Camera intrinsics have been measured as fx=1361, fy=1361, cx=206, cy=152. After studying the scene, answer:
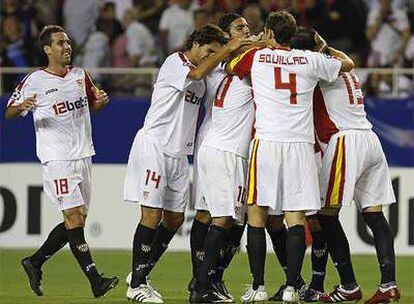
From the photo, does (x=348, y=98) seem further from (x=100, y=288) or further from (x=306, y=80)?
(x=100, y=288)

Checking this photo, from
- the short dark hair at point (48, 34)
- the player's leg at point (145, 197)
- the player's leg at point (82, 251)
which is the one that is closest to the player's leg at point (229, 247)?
the player's leg at point (145, 197)

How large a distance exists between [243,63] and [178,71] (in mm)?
703

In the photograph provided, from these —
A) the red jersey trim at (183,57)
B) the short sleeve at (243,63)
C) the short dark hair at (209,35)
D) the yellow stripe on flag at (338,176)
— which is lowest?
the yellow stripe on flag at (338,176)

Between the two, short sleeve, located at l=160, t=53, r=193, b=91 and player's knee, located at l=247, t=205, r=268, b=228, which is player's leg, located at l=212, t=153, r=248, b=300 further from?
short sleeve, located at l=160, t=53, r=193, b=91

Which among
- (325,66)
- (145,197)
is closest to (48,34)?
(145,197)

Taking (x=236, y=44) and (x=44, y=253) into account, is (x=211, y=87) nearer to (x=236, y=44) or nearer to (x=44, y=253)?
(x=236, y=44)

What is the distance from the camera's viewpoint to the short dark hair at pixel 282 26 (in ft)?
36.9

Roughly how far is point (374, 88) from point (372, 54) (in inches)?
43.4

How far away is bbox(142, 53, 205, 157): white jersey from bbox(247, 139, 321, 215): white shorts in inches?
39.0

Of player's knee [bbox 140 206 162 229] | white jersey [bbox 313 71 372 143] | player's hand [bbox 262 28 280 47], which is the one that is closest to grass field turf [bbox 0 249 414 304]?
player's knee [bbox 140 206 162 229]

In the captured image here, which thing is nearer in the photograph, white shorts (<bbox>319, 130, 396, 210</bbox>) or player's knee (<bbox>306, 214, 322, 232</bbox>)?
white shorts (<bbox>319, 130, 396, 210</bbox>)

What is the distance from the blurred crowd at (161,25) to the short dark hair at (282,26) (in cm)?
724

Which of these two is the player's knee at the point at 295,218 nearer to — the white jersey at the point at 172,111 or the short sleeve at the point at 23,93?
the white jersey at the point at 172,111

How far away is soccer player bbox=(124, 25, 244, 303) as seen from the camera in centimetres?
1174
